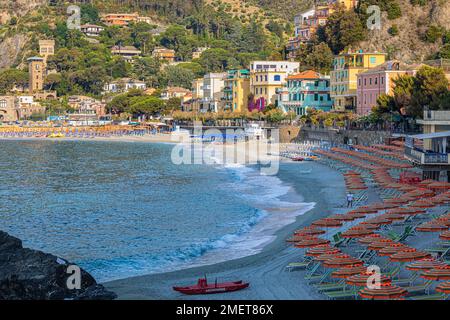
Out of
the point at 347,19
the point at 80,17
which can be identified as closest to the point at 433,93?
the point at 347,19

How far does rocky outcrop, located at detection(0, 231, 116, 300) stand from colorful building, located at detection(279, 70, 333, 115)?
222 ft

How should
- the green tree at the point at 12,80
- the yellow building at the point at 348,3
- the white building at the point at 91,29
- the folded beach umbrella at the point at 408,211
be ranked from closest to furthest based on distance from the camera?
1. the folded beach umbrella at the point at 408,211
2. the yellow building at the point at 348,3
3. the green tree at the point at 12,80
4. the white building at the point at 91,29

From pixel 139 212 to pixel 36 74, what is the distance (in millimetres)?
135960

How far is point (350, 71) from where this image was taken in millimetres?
79750

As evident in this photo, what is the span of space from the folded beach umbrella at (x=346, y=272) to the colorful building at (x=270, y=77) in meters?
76.1

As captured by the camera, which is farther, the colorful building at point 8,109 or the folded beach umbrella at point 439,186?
the colorful building at point 8,109

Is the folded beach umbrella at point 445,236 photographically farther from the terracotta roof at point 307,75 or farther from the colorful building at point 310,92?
the terracotta roof at point 307,75

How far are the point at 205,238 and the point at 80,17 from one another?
172m

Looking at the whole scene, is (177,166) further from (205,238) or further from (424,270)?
(424,270)

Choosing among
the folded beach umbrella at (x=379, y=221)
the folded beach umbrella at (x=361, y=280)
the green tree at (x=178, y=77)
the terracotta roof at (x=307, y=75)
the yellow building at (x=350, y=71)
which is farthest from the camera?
the green tree at (x=178, y=77)

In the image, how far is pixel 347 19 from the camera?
92.5 metres

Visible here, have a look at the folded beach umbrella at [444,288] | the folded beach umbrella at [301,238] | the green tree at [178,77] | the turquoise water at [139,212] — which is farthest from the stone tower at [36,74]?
the folded beach umbrella at [444,288]

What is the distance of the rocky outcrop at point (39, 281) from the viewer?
61.7 ft

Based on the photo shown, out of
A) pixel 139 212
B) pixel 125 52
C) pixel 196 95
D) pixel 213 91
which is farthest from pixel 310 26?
pixel 139 212
